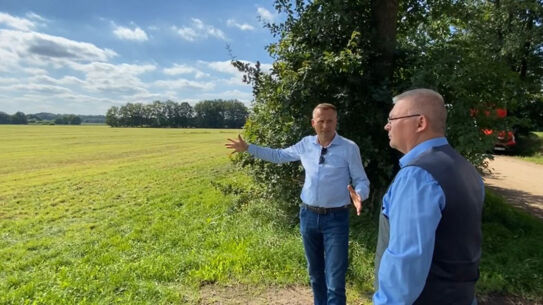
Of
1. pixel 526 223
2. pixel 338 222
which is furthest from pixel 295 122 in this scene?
pixel 526 223

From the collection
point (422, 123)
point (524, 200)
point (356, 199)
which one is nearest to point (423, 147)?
point (422, 123)

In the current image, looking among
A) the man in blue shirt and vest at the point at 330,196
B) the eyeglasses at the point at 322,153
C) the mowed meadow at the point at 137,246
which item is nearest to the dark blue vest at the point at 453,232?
the man in blue shirt and vest at the point at 330,196

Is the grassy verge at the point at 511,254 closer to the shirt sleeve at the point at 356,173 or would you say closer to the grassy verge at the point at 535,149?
the shirt sleeve at the point at 356,173

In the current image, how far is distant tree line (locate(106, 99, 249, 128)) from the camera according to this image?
114 meters

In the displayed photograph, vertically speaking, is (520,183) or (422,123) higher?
(422,123)

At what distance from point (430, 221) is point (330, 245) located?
2301mm

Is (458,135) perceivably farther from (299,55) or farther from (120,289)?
(120,289)

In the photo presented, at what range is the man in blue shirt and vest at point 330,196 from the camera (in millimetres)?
3938

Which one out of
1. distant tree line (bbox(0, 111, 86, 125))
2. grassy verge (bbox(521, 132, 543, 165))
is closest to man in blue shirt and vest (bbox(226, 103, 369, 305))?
grassy verge (bbox(521, 132, 543, 165))

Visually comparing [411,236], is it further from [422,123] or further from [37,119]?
[37,119]

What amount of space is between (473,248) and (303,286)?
3.68m

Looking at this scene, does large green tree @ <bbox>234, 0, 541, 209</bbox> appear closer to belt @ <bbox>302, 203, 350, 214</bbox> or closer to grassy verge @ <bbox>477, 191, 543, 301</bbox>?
grassy verge @ <bbox>477, 191, 543, 301</bbox>

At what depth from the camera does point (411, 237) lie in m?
1.76

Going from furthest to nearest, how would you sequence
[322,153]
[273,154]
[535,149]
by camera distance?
[535,149], [273,154], [322,153]
